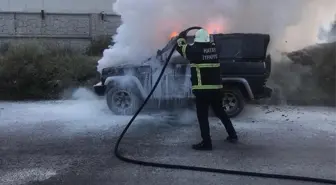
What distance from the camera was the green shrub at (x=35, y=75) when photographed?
1326 centimetres

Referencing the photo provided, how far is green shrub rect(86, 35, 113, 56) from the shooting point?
56.6ft

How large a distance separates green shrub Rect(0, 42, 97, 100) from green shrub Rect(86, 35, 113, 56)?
3.36m

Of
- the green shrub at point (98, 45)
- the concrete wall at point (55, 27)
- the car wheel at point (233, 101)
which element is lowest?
the car wheel at point (233, 101)

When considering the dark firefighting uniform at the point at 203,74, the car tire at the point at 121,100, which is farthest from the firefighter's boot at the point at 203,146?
the car tire at the point at 121,100

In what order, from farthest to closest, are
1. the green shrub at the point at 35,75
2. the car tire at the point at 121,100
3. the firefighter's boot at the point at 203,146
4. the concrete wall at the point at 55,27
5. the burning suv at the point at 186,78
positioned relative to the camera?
the concrete wall at the point at 55,27 < the green shrub at the point at 35,75 < the car tire at the point at 121,100 < the burning suv at the point at 186,78 < the firefighter's boot at the point at 203,146

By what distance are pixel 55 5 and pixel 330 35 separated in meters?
12.0

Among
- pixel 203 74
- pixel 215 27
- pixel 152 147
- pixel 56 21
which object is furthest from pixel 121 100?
pixel 56 21

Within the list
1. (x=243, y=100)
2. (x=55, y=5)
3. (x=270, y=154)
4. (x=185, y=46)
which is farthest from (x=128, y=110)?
(x=55, y=5)

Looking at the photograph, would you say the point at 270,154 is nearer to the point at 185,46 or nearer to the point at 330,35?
the point at 185,46

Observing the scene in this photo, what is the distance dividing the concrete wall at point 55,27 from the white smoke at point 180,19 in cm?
886

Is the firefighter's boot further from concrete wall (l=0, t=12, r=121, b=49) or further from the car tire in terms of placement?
concrete wall (l=0, t=12, r=121, b=49)

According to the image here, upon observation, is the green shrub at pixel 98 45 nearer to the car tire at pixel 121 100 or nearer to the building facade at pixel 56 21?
the building facade at pixel 56 21

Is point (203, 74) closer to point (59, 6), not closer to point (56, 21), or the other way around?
point (56, 21)

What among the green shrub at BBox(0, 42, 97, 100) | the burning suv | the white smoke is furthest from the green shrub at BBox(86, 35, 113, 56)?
the burning suv
